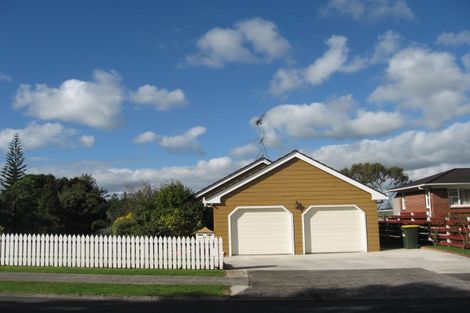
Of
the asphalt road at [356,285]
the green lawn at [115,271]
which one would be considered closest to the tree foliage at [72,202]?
the green lawn at [115,271]

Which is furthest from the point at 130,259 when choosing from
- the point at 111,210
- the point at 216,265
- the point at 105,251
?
the point at 111,210

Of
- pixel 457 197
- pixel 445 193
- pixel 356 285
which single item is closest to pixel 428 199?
pixel 445 193

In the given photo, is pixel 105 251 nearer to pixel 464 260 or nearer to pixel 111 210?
pixel 464 260

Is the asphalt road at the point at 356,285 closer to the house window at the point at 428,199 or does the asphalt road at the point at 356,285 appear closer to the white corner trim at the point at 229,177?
the white corner trim at the point at 229,177

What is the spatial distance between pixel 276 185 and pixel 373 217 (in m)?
4.53

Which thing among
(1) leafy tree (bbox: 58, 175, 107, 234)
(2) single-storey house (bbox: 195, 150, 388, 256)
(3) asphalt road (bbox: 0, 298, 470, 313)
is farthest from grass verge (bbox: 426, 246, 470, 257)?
(1) leafy tree (bbox: 58, 175, 107, 234)

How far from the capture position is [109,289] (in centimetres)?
1231

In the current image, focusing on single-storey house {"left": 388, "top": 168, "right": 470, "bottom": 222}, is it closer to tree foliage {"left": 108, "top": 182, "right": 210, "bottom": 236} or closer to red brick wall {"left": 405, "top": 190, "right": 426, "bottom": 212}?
red brick wall {"left": 405, "top": 190, "right": 426, "bottom": 212}

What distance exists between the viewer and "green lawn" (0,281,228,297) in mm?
11867

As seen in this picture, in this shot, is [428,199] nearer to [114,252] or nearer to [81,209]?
[114,252]

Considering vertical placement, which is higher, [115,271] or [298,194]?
[298,194]

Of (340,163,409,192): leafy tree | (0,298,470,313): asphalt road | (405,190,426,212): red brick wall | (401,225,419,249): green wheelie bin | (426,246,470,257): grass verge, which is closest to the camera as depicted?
(0,298,470,313): asphalt road

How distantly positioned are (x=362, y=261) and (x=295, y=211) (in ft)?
16.0

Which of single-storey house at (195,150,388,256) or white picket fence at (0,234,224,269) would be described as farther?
single-storey house at (195,150,388,256)
